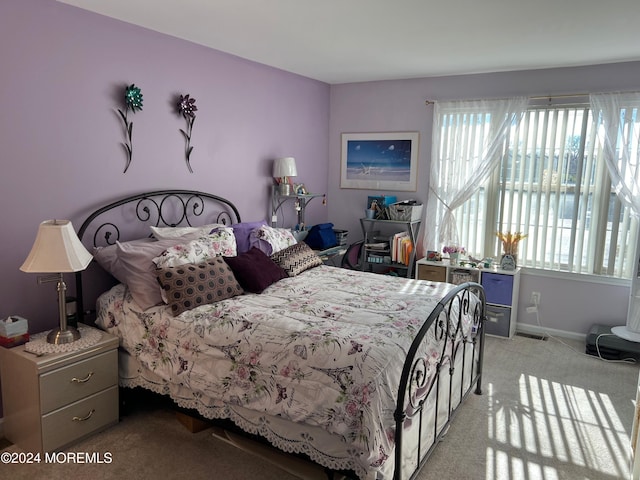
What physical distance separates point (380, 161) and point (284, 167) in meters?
1.30

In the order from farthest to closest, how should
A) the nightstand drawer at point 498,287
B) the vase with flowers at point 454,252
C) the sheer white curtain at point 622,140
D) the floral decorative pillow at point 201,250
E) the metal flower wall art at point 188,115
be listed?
the vase with flowers at point 454,252
the nightstand drawer at point 498,287
the sheer white curtain at point 622,140
the metal flower wall art at point 188,115
the floral decorative pillow at point 201,250

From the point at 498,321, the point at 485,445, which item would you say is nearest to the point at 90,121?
the point at 485,445

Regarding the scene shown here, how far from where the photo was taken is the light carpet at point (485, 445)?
8.29 ft

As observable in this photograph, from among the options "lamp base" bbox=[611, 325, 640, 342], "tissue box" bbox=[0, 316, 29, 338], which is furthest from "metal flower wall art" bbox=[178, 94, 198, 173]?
"lamp base" bbox=[611, 325, 640, 342]

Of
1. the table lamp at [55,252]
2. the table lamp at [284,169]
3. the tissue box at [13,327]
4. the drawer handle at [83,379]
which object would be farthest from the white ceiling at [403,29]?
the drawer handle at [83,379]

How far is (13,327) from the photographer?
2658 millimetres

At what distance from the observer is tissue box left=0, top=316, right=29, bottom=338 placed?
2639mm

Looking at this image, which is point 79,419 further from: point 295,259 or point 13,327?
point 295,259

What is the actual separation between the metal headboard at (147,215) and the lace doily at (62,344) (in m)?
0.26

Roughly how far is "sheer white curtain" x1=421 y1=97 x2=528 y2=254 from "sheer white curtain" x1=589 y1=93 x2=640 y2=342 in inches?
26.8

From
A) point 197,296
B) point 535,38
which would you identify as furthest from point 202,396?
point 535,38

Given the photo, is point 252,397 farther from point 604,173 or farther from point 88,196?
point 604,173

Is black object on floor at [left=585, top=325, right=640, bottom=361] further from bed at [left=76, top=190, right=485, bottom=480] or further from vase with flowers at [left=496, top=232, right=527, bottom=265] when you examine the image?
bed at [left=76, top=190, right=485, bottom=480]

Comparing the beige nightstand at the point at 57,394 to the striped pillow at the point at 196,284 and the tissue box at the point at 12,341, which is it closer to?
the tissue box at the point at 12,341
